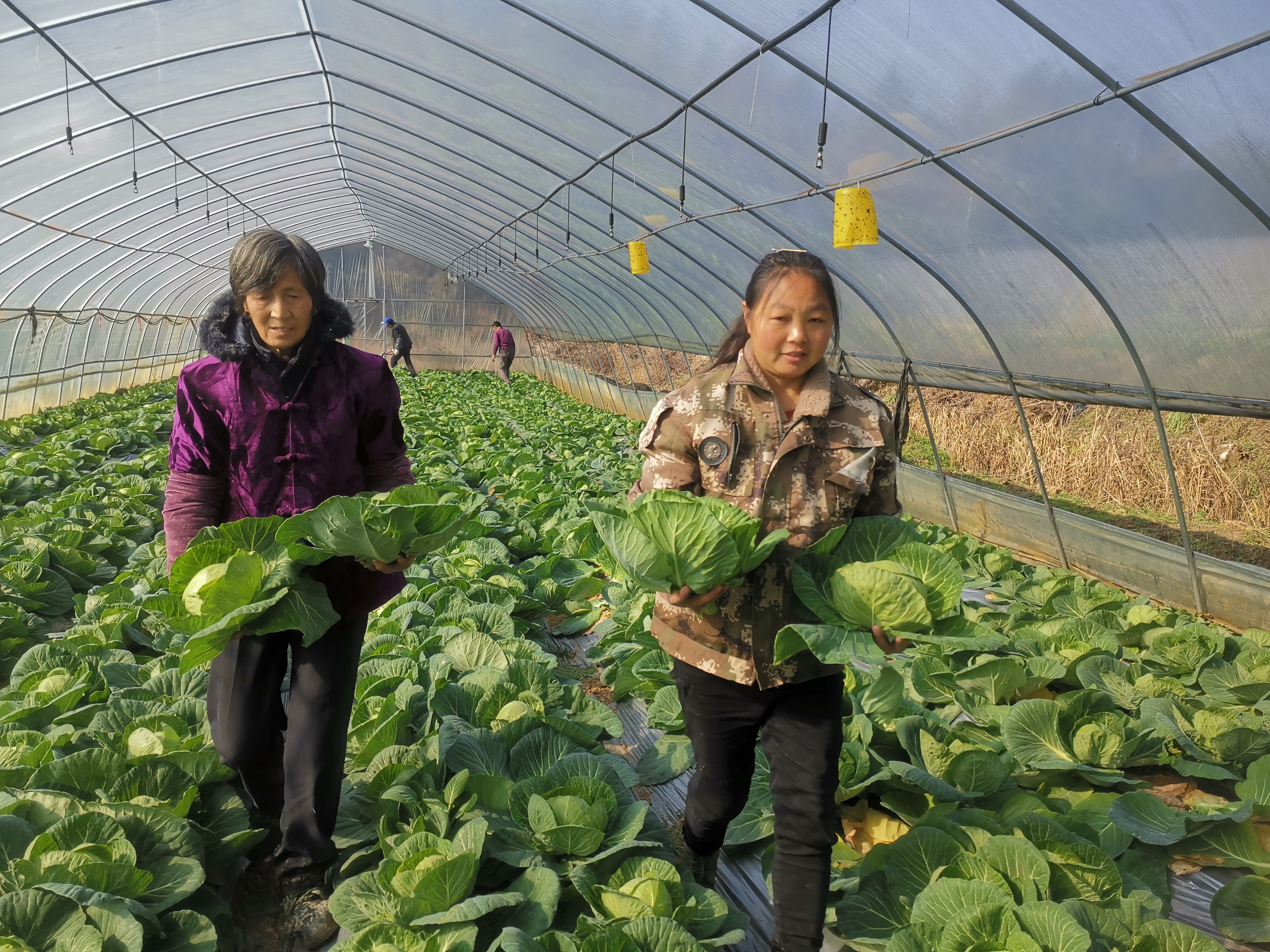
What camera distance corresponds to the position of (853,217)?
571 cm

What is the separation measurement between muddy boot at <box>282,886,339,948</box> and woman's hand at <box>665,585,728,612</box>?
4.34 feet

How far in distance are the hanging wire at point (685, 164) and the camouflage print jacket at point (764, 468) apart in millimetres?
6181

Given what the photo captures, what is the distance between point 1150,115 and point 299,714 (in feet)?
15.1

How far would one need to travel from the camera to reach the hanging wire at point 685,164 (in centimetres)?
817

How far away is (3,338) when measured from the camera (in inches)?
567

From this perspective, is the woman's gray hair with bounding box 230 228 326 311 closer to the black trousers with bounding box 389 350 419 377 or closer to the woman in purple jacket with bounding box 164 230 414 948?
the woman in purple jacket with bounding box 164 230 414 948

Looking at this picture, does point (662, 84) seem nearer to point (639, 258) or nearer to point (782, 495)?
point (639, 258)

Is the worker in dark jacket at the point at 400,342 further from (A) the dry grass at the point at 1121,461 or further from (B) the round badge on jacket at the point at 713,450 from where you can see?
(B) the round badge on jacket at the point at 713,450

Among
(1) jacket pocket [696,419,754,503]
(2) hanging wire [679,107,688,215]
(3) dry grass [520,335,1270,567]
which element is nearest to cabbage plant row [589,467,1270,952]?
(1) jacket pocket [696,419,754,503]

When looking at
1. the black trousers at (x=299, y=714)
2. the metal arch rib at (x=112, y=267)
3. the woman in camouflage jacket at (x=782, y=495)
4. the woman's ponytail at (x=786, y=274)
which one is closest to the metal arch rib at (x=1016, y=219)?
the woman's ponytail at (x=786, y=274)

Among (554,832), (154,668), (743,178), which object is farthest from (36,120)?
(554,832)

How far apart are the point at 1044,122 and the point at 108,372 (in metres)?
19.9

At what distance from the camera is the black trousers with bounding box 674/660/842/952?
7.62ft

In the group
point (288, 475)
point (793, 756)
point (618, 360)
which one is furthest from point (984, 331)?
point (618, 360)
